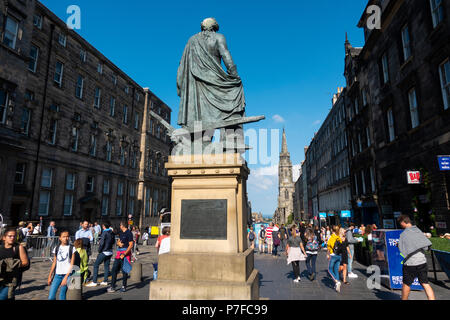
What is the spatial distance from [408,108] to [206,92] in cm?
1608

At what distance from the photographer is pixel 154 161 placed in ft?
142

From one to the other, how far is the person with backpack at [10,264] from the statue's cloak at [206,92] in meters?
3.82

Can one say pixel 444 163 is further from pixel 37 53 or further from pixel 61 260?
pixel 37 53

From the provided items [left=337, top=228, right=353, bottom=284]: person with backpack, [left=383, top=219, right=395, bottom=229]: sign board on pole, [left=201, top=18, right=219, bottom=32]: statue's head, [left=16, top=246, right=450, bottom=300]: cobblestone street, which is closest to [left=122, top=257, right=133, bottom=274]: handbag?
[left=16, top=246, right=450, bottom=300]: cobblestone street

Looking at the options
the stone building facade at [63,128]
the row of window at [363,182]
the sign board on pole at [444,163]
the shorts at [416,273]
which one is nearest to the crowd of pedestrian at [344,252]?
the shorts at [416,273]

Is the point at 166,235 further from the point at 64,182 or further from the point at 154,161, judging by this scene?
the point at 154,161

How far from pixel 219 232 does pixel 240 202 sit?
0.58 meters

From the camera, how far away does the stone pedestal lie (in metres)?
3.96

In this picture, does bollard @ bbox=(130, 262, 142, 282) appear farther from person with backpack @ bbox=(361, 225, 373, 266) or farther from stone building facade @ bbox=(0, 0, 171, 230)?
stone building facade @ bbox=(0, 0, 171, 230)

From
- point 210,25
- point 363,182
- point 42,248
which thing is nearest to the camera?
point 210,25

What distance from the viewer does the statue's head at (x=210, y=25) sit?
18.3ft

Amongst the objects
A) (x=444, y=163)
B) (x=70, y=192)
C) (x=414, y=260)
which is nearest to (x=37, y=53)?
(x=70, y=192)

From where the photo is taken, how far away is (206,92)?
17.2 ft

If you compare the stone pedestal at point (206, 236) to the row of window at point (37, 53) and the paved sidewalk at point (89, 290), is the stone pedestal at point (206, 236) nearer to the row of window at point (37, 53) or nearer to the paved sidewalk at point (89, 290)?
the paved sidewalk at point (89, 290)
